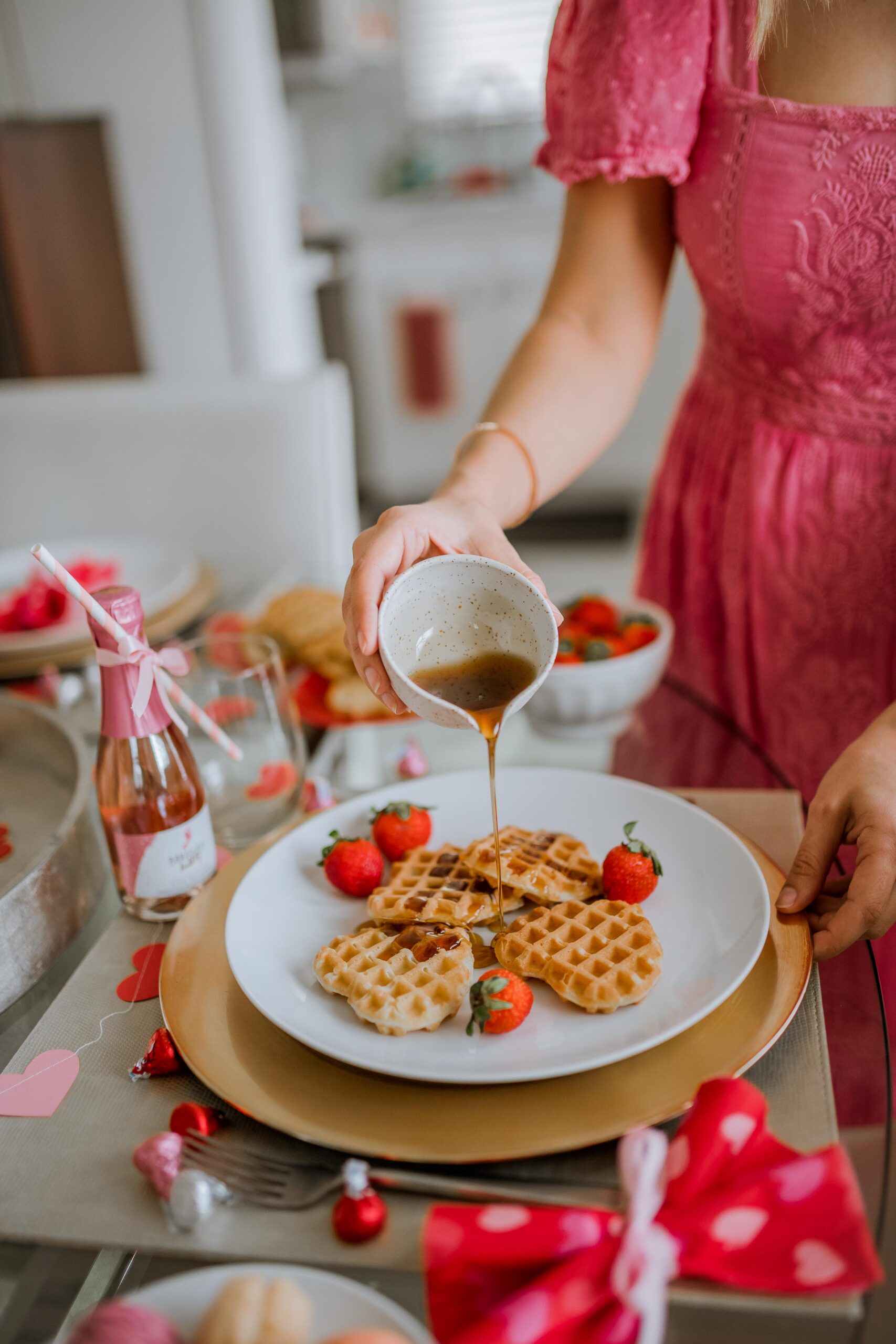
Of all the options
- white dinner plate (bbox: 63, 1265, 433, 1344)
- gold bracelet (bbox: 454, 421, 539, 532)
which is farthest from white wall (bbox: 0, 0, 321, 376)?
white dinner plate (bbox: 63, 1265, 433, 1344)

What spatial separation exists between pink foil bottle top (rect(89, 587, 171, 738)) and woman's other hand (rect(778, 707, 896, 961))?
1.80 ft

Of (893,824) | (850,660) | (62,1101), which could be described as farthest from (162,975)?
(850,660)

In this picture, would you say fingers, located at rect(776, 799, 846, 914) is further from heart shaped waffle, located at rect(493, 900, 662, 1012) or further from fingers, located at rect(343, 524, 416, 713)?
fingers, located at rect(343, 524, 416, 713)

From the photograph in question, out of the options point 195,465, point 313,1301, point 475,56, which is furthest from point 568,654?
point 475,56

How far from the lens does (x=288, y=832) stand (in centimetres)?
100

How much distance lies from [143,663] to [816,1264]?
2.09 ft

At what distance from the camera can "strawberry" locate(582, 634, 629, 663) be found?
4.02 ft

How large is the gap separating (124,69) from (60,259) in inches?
28.1

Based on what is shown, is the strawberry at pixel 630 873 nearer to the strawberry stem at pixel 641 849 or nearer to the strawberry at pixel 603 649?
the strawberry stem at pixel 641 849

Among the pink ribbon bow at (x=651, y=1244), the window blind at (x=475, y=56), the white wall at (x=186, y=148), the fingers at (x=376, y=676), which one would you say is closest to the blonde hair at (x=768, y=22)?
the fingers at (x=376, y=676)

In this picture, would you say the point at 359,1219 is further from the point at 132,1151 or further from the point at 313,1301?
the point at 132,1151

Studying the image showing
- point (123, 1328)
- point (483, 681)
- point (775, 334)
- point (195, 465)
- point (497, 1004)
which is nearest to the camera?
point (123, 1328)

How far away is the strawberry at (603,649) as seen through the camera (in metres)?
1.22

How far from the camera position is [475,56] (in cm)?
511
